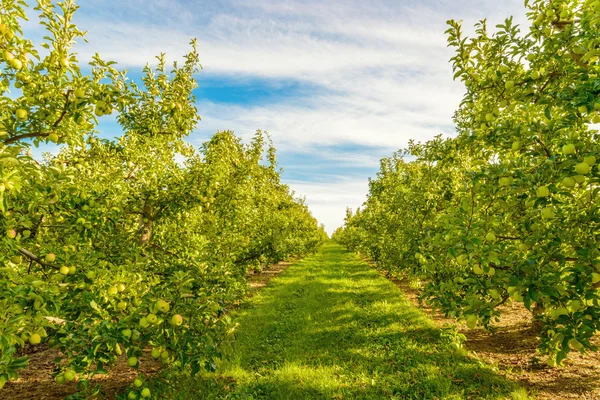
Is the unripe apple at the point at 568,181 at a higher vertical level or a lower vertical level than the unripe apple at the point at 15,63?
lower

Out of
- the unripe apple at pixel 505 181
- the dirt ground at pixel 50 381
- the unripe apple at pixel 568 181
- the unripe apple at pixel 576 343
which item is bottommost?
the dirt ground at pixel 50 381

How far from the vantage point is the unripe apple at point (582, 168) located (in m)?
2.89

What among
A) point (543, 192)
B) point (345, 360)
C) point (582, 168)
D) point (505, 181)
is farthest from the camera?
point (345, 360)

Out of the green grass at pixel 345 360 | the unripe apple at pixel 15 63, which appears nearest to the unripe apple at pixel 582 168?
the green grass at pixel 345 360

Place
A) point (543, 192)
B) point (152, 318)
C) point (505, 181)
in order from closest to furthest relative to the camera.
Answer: point (543, 192) < point (505, 181) < point (152, 318)

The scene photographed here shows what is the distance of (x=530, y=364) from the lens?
7078 millimetres

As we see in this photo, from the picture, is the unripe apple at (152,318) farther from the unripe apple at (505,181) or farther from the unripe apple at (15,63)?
the unripe apple at (505,181)

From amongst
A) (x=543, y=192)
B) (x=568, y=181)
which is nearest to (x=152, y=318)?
(x=543, y=192)

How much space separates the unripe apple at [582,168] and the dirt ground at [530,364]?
12.6 ft

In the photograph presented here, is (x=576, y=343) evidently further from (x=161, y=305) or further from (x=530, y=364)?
(x=530, y=364)

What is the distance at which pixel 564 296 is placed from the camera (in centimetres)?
338

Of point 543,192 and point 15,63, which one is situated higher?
point 15,63

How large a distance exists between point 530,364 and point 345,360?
4069 millimetres

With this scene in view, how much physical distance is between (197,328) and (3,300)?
1946 mm
